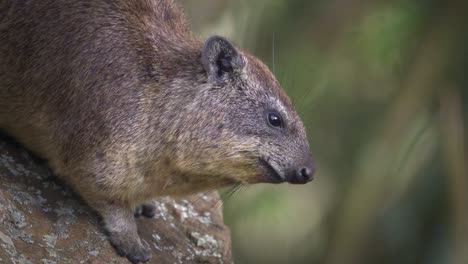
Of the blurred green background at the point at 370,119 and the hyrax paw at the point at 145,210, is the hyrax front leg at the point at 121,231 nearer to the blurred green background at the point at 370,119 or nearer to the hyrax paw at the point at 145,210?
the hyrax paw at the point at 145,210

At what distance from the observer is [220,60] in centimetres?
799

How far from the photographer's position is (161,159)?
7.88m

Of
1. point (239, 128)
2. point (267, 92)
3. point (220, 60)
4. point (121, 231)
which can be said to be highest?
point (220, 60)

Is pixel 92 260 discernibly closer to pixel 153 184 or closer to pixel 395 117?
pixel 153 184

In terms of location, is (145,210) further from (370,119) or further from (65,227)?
(370,119)

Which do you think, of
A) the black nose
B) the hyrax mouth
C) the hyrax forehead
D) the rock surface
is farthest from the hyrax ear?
the rock surface

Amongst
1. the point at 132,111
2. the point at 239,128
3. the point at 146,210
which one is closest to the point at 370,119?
the point at 146,210

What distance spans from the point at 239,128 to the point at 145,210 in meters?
1.29

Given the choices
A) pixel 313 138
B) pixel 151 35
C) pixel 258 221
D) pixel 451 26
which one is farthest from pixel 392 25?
pixel 151 35

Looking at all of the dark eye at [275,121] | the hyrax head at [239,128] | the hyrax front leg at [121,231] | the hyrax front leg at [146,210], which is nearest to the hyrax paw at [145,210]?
the hyrax front leg at [146,210]

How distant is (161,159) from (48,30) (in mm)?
1414

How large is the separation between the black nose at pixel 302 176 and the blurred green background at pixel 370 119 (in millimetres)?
3098

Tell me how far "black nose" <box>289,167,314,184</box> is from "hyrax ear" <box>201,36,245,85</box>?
3.20 ft

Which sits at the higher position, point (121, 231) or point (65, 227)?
point (65, 227)
